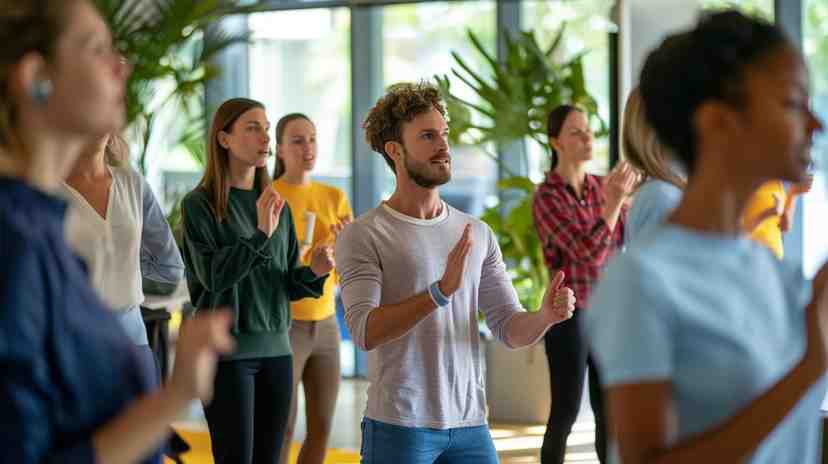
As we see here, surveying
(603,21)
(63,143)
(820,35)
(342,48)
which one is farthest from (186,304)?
(63,143)

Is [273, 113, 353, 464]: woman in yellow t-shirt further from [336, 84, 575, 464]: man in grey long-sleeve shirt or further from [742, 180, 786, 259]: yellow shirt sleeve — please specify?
[742, 180, 786, 259]: yellow shirt sleeve

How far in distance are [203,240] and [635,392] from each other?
2540 mm

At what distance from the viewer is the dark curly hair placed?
1.38 metres

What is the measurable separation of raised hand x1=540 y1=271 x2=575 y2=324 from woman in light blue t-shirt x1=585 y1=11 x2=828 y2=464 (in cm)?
124

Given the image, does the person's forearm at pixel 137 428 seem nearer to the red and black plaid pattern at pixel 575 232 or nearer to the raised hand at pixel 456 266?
the raised hand at pixel 456 266

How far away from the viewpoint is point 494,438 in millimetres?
5609

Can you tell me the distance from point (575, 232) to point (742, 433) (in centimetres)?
316

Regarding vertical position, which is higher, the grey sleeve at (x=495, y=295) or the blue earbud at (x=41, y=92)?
the blue earbud at (x=41, y=92)

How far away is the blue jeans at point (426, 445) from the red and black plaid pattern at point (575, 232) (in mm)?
1693

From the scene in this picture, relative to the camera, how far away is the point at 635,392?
1332mm

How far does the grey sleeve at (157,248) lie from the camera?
335 cm

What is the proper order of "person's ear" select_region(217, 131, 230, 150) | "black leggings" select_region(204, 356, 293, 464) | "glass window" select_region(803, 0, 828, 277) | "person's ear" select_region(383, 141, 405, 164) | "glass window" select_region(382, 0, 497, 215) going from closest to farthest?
"person's ear" select_region(383, 141, 405, 164), "black leggings" select_region(204, 356, 293, 464), "person's ear" select_region(217, 131, 230, 150), "glass window" select_region(803, 0, 828, 277), "glass window" select_region(382, 0, 497, 215)

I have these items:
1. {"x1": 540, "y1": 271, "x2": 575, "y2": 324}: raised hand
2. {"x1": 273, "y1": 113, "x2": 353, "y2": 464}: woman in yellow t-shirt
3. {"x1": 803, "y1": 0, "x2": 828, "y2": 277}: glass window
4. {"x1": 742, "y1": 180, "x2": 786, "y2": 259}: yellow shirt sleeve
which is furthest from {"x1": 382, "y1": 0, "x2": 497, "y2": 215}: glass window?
{"x1": 540, "y1": 271, "x2": 575, "y2": 324}: raised hand

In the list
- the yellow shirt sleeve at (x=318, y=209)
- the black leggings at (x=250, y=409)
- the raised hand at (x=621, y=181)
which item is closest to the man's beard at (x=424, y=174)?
the black leggings at (x=250, y=409)
